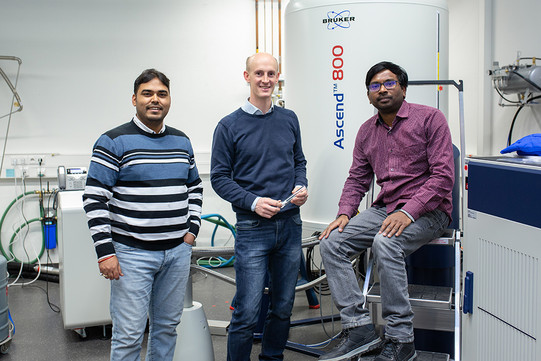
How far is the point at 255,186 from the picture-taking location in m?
2.09

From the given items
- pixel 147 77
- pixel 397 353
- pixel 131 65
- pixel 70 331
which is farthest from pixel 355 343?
pixel 131 65

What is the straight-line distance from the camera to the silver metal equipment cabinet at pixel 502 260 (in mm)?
1326

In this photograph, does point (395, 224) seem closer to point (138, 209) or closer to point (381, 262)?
point (381, 262)

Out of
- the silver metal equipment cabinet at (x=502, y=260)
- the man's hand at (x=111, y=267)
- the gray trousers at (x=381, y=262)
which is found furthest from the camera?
the gray trousers at (x=381, y=262)

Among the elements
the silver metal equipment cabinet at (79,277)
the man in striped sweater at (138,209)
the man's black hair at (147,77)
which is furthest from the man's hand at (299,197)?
the silver metal equipment cabinet at (79,277)

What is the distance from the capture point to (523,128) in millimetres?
3572

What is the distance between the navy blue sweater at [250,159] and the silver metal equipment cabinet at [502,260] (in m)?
0.73

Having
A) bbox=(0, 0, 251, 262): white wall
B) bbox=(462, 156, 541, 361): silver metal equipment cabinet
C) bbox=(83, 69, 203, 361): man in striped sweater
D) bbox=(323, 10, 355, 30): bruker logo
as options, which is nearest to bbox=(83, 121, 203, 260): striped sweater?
bbox=(83, 69, 203, 361): man in striped sweater

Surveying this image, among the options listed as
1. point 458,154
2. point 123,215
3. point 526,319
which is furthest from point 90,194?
point 458,154

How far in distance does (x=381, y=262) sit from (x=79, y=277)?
1.74 metres

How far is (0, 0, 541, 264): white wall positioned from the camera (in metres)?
4.21

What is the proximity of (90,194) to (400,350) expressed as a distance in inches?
47.1

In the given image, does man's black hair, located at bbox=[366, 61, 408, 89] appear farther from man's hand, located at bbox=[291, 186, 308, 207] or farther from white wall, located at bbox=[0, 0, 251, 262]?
white wall, located at bbox=[0, 0, 251, 262]

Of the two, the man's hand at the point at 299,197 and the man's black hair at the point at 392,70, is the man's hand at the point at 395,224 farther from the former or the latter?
the man's black hair at the point at 392,70
